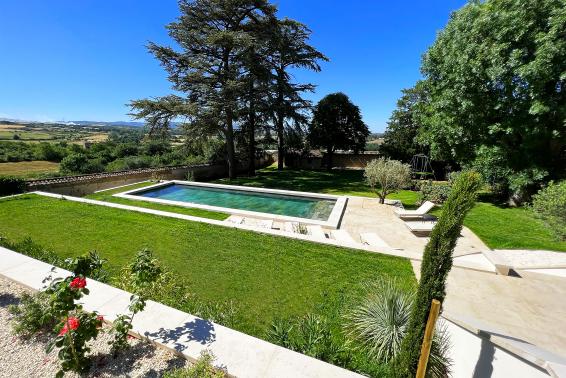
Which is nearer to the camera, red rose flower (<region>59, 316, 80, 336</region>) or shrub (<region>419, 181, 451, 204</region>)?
red rose flower (<region>59, 316, 80, 336</region>)

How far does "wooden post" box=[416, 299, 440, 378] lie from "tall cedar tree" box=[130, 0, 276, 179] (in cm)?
1809

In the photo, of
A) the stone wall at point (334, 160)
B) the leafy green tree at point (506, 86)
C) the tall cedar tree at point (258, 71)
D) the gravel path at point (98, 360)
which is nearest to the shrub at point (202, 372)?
the gravel path at point (98, 360)

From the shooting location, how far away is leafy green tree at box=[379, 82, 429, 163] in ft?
86.7

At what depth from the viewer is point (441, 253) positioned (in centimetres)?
259

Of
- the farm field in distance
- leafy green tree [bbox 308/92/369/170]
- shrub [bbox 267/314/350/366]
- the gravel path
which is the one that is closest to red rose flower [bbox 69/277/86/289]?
the gravel path

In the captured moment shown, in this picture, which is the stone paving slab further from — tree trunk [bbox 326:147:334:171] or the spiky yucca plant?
tree trunk [bbox 326:147:334:171]

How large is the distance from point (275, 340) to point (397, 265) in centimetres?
404

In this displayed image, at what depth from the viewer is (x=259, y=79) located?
20516 mm

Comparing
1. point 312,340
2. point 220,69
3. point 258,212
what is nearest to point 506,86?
point 258,212

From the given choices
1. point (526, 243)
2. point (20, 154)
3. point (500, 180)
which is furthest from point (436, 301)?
point (20, 154)

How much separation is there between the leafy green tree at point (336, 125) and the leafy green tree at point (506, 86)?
552 inches

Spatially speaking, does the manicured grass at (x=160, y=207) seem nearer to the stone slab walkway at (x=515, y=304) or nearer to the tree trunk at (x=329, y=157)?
the stone slab walkway at (x=515, y=304)

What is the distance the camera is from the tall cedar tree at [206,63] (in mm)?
18438

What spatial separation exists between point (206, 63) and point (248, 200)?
444 inches
